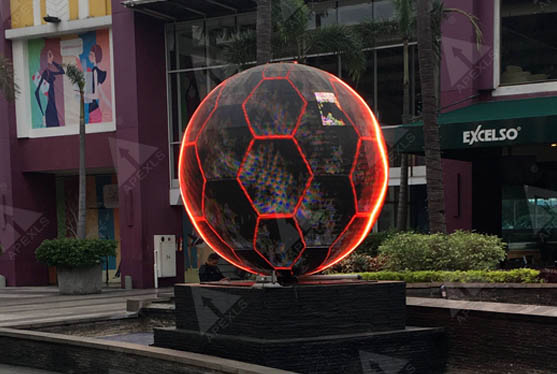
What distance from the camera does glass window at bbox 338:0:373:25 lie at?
863 inches

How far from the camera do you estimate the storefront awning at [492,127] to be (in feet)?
45.6

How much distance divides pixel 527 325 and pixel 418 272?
460 cm

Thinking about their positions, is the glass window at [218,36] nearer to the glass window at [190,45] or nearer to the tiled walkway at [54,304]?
the glass window at [190,45]

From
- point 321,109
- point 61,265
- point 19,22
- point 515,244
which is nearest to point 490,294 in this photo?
point 321,109

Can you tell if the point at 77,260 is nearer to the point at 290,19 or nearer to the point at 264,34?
the point at 290,19

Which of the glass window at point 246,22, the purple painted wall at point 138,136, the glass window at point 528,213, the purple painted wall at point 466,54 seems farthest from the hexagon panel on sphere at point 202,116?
the glass window at point 246,22

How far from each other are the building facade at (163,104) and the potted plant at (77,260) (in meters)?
2.17

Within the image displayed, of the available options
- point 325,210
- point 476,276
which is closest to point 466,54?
point 476,276

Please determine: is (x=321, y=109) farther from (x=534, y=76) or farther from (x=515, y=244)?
(x=515, y=244)

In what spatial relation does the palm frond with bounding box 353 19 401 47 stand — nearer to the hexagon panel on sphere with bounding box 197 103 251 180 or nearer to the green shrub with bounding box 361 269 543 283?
Answer: the green shrub with bounding box 361 269 543 283

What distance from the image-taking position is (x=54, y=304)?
17750mm

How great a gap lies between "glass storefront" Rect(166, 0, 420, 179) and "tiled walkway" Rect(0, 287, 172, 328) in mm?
6059

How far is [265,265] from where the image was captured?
6902 mm

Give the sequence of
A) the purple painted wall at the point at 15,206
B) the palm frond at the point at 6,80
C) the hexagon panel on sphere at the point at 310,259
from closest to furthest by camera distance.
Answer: the hexagon panel on sphere at the point at 310,259
the palm frond at the point at 6,80
the purple painted wall at the point at 15,206
